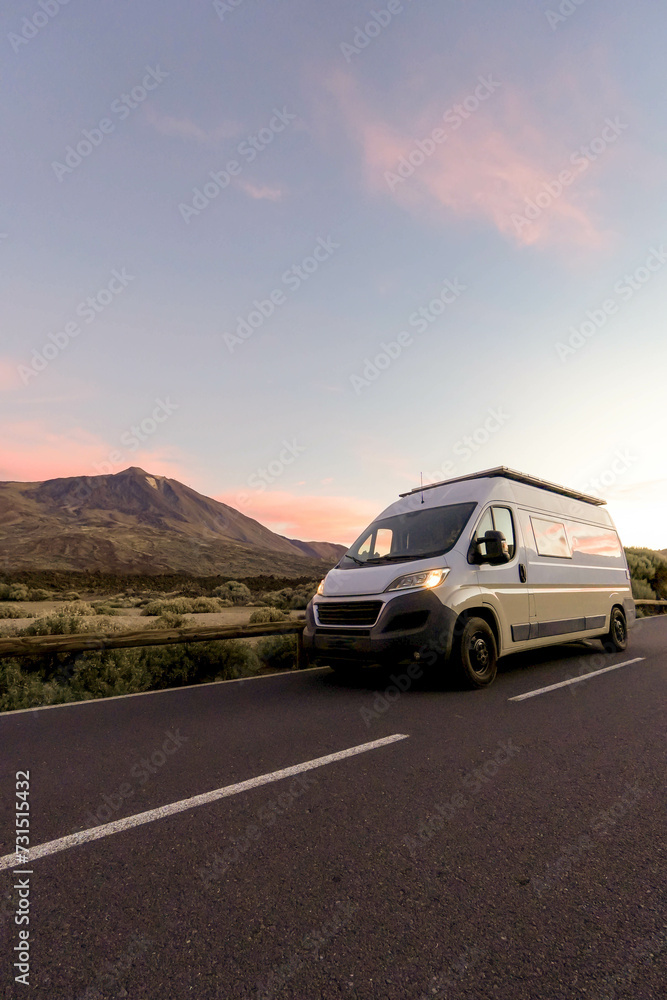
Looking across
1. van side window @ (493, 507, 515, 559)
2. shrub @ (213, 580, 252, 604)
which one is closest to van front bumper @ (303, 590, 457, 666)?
van side window @ (493, 507, 515, 559)

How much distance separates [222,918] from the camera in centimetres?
226

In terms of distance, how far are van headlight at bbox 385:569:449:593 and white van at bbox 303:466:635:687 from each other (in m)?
0.01

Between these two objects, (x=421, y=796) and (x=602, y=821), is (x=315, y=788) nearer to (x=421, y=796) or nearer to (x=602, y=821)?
(x=421, y=796)

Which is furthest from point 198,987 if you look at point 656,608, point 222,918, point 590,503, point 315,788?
point 656,608

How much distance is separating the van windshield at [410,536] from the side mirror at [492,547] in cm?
34

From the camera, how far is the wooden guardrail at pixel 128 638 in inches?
262

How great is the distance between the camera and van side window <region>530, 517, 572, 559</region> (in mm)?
8352

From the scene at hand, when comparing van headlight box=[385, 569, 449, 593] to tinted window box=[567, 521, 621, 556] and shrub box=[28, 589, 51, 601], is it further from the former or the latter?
shrub box=[28, 589, 51, 601]

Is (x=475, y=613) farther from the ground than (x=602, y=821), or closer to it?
farther from the ground

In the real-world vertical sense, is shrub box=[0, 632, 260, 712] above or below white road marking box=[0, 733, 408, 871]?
above

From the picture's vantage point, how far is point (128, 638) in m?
7.28

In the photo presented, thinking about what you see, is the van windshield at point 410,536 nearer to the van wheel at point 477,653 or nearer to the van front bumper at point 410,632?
the van front bumper at point 410,632

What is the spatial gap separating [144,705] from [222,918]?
14.5ft

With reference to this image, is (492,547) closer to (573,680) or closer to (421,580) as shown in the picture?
(421,580)
